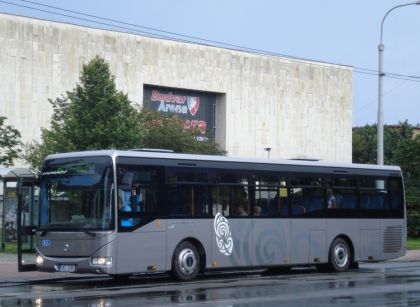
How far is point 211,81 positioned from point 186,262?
60.7m

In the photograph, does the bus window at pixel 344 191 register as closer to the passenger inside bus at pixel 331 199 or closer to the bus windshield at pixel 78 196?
the passenger inside bus at pixel 331 199

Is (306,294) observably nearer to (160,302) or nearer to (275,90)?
(160,302)

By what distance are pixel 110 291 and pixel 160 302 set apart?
297 cm

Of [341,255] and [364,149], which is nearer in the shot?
[341,255]

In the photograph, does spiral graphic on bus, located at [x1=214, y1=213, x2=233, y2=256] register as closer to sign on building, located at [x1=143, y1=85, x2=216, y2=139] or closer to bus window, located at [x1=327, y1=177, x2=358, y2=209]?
bus window, located at [x1=327, y1=177, x2=358, y2=209]

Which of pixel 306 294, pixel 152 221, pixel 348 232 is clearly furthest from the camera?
pixel 348 232

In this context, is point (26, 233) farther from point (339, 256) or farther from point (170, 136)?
point (170, 136)

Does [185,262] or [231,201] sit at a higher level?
[231,201]

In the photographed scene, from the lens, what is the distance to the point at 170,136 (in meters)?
56.8

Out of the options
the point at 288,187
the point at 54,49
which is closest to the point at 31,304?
the point at 288,187

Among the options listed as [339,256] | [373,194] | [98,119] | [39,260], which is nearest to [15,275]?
[39,260]

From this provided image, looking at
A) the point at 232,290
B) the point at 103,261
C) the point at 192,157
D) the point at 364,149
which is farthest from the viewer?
the point at 364,149

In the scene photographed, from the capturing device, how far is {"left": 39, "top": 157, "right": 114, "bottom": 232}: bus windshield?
64.7 ft

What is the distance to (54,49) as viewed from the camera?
227 feet
